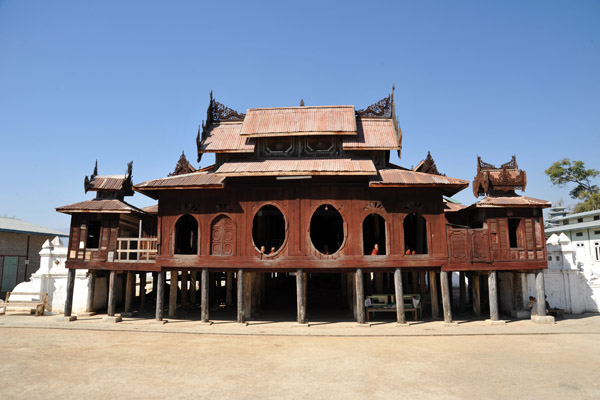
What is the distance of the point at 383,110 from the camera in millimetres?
20359

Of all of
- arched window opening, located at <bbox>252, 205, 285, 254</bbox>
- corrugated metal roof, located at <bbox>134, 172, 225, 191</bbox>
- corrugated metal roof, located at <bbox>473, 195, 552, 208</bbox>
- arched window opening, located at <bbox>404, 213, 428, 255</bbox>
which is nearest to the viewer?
corrugated metal roof, located at <bbox>473, 195, 552, 208</bbox>

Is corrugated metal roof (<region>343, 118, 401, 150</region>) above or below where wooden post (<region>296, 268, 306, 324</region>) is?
above

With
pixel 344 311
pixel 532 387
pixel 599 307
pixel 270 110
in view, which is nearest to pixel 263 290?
pixel 344 311

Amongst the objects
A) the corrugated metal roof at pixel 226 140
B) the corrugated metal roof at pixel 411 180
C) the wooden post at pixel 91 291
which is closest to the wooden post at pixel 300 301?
the corrugated metal roof at pixel 411 180

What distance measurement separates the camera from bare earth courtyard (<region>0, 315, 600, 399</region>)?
868 cm

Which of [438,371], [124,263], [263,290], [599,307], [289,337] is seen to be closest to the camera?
[438,371]

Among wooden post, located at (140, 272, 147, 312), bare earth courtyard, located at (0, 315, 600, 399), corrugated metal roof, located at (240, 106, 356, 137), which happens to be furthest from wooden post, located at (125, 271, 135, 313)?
corrugated metal roof, located at (240, 106, 356, 137)

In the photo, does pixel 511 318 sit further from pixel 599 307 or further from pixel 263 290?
pixel 263 290

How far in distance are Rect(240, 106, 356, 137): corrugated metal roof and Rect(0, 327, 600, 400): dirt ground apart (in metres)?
9.27

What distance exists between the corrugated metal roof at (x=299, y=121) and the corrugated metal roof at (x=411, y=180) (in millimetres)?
2659

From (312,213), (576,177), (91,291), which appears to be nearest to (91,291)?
(91,291)

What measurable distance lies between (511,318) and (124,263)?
61.7 ft

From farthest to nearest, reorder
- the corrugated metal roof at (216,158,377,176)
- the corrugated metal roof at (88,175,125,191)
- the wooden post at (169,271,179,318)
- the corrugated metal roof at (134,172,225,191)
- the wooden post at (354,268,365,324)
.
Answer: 1. the corrugated metal roof at (88,175,125,191)
2. the wooden post at (169,271,179,318)
3. the corrugated metal roof at (134,172,225,191)
4. the wooden post at (354,268,365,324)
5. the corrugated metal roof at (216,158,377,176)

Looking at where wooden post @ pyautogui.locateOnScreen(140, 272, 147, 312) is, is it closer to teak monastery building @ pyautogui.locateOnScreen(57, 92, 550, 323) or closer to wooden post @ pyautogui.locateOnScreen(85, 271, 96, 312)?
teak monastery building @ pyautogui.locateOnScreen(57, 92, 550, 323)
